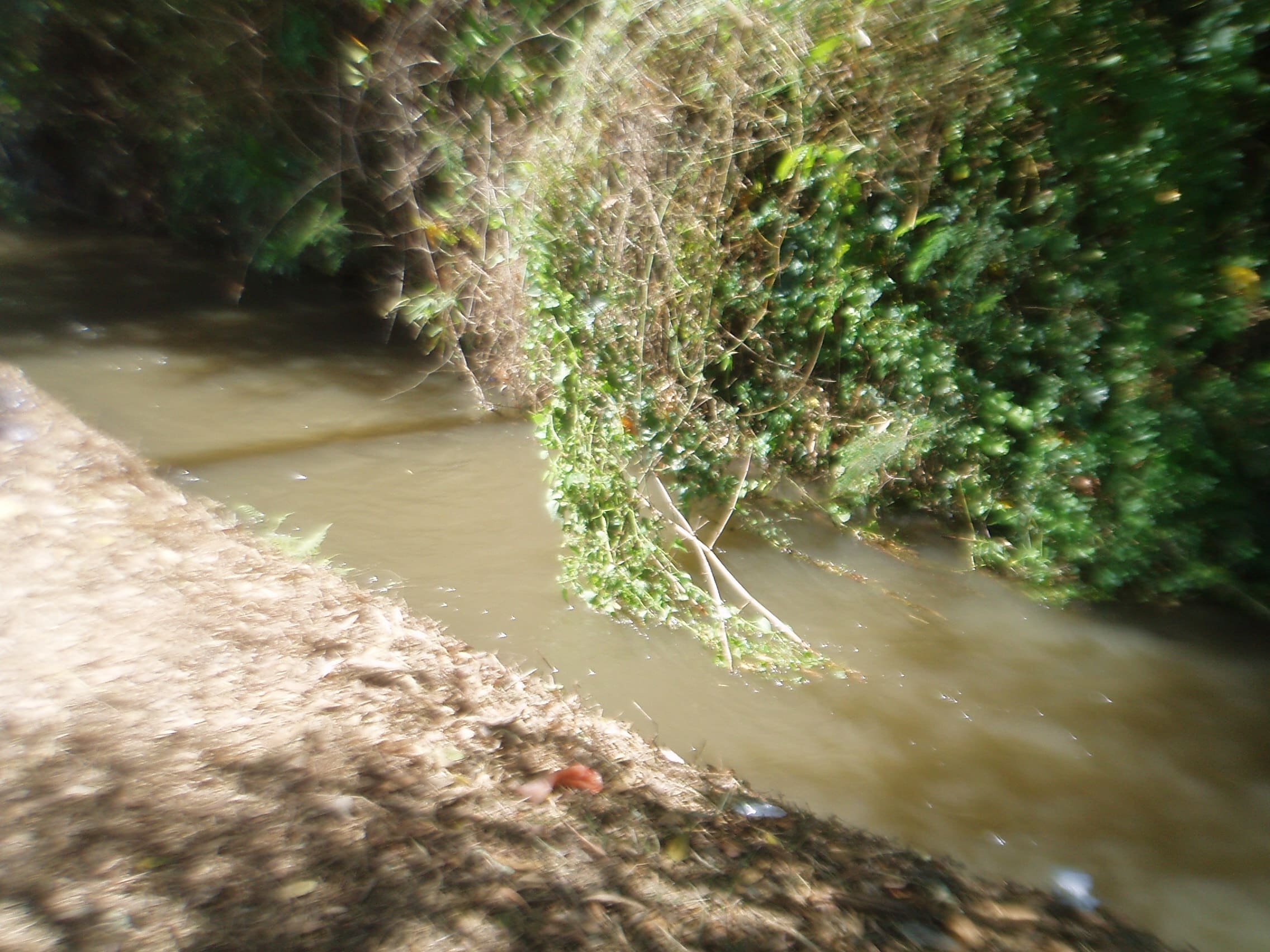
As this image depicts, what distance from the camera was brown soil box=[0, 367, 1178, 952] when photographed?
2238mm

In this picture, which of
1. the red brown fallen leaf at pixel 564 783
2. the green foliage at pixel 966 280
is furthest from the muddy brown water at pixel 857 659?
the red brown fallen leaf at pixel 564 783

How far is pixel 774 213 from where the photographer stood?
512 centimetres

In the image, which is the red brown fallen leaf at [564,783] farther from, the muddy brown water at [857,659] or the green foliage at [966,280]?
the green foliage at [966,280]

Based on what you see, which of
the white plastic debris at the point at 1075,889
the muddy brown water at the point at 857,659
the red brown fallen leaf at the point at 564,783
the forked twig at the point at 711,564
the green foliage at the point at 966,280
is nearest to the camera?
the red brown fallen leaf at the point at 564,783

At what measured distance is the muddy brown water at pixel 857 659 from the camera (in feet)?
11.7

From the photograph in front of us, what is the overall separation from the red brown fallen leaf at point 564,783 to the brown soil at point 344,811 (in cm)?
4

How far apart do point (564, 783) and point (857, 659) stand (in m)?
2.11

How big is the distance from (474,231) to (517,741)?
4546 mm

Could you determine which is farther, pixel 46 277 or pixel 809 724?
pixel 46 277

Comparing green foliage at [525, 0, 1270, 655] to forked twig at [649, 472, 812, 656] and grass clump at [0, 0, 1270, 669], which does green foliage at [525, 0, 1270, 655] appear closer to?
grass clump at [0, 0, 1270, 669]

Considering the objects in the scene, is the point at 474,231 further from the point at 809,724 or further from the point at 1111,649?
the point at 1111,649

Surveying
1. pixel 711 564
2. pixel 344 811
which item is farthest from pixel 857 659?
pixel 344 811

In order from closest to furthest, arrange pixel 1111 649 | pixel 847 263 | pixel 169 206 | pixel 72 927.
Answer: pixel 72 927 → pixel 1111 649 → pixel 847 263 → pixel 169 206

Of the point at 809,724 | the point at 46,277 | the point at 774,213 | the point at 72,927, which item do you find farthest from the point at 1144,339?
the point at 46,277
